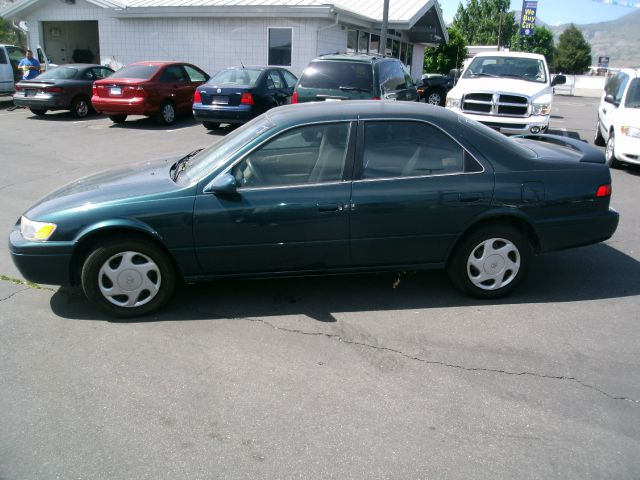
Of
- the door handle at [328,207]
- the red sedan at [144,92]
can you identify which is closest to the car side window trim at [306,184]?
the door handle at [328,207]

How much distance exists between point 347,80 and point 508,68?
13.1ft

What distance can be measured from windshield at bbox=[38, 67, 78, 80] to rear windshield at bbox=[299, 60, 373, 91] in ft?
28.2

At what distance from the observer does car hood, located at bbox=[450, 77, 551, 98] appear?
34.3 feet

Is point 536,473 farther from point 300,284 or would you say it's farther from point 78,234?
point 78,234

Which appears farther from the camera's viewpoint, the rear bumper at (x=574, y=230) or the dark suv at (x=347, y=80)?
the dark suv at (x=347, y=80)

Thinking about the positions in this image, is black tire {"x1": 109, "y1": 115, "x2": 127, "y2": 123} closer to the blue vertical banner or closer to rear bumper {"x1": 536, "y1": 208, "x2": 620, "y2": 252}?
rear bumper {"x1": 536, "y1": 208, "x2": 620, "y2": 252}

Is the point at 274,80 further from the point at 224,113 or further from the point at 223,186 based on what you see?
the point at 223,186

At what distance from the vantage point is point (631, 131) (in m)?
9.05

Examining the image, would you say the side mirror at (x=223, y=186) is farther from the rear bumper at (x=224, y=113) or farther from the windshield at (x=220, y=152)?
the rear bumper at (x=224, y=113)

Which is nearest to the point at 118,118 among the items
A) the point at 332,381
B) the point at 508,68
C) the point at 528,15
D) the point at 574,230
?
the point at 508,68

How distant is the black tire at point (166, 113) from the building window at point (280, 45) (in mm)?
5428

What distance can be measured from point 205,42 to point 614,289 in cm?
1788

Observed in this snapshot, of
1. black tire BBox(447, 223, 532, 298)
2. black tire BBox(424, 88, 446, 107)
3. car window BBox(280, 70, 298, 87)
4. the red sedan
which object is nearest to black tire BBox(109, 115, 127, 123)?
the red sedan

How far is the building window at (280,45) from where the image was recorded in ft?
60.6
